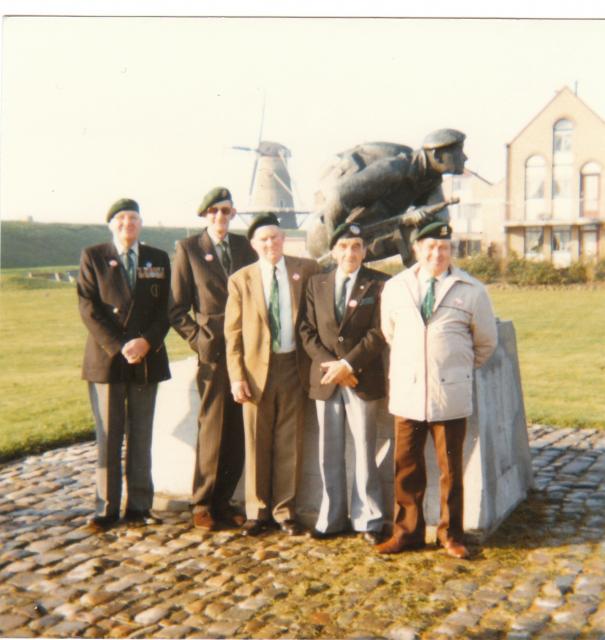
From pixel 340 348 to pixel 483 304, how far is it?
0.89m

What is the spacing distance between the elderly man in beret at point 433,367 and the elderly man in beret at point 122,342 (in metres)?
1.57

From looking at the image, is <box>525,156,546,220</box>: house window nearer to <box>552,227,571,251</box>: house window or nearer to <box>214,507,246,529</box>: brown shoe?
<box>552,227,571,251</box>: house window

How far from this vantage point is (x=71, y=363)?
1241 centimetres

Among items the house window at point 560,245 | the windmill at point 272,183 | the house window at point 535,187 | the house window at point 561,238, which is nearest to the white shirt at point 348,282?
the house window at point 560,245

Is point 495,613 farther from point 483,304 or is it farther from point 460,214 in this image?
point 460,214

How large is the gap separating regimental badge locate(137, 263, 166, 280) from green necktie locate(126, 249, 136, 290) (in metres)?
0.05

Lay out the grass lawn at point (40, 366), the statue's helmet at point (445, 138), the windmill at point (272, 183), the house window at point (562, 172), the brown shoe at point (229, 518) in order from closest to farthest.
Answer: the brown shoe at point (229, 518)
the statue's helmet at point (445, 138)
the grass lawn at point (40, 366)
the house window at point (562, 172)
the windmill at point (272, 183)

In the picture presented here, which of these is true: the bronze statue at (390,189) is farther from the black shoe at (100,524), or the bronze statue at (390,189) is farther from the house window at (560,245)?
the house window at (560,245)

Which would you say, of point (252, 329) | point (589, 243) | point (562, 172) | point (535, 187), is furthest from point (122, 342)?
point (535, 187)

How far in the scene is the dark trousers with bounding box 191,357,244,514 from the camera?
5480 millimetres

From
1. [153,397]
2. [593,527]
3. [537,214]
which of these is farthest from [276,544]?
[537,214]

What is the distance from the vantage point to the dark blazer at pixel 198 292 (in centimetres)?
541

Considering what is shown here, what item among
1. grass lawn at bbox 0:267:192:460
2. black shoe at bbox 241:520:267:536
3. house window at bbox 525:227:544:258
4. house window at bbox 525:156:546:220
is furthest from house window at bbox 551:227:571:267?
black shoe at bbox 241:520:267:536

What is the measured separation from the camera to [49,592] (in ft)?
14.8
